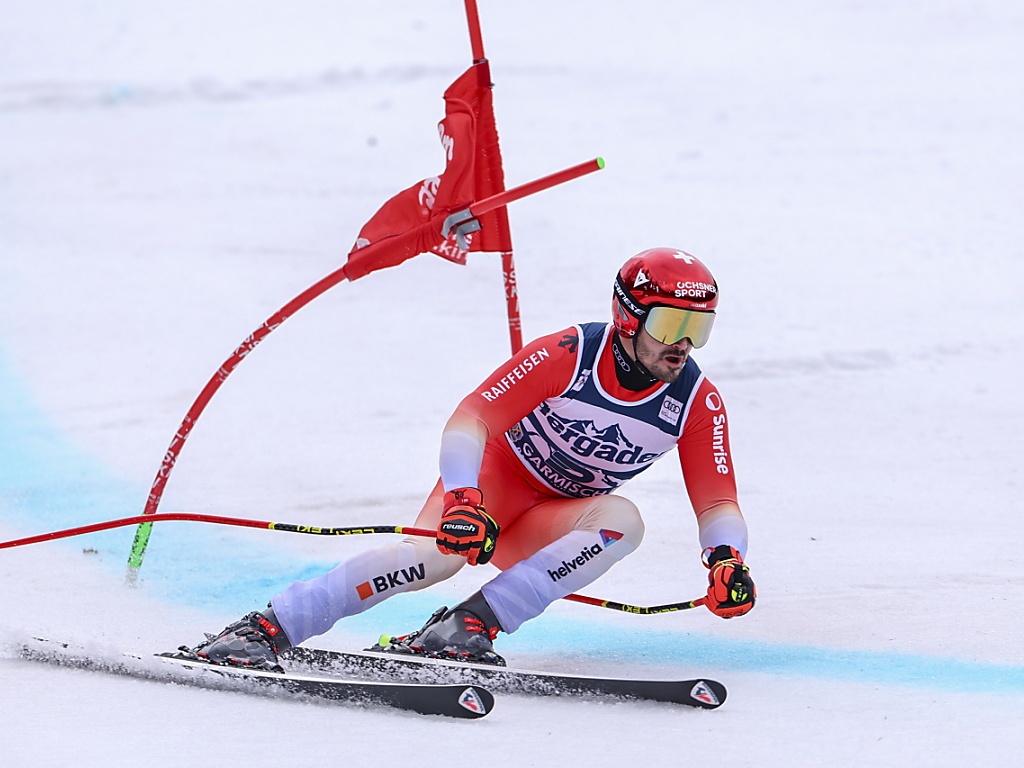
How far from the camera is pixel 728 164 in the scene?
1147cm

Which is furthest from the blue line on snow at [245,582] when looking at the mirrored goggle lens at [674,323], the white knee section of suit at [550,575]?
the mirrored goggle lens at [674,323]

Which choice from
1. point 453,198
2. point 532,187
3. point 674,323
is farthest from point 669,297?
point 453,198

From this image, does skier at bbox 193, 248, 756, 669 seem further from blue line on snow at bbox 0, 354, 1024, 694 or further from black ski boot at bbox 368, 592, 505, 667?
blue line on snow at bbox 0, 354, 1024, 694

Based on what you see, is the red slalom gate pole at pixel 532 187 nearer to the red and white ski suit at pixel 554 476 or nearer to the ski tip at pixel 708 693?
the red and white ski suit at pixel 554 476

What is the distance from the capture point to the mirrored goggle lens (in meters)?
3.23

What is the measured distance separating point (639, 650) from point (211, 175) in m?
8.63

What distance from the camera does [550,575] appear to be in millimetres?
3256

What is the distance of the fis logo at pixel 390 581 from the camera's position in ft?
10.7

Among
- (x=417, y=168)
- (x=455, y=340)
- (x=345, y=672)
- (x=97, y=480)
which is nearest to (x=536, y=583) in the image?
(x=345, y=672)

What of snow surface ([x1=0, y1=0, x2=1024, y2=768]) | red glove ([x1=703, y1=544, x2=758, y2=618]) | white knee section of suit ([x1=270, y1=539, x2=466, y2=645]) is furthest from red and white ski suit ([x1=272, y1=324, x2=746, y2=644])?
snow surface ([x1=0, y1=0, x2=1024, y2=768])

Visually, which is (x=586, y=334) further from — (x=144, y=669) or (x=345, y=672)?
(x=144, y=669)

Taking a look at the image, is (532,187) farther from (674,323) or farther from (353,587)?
(353,587)

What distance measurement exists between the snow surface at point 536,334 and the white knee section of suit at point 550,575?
0.31m

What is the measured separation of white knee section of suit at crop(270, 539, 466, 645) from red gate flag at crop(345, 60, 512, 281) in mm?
1205
